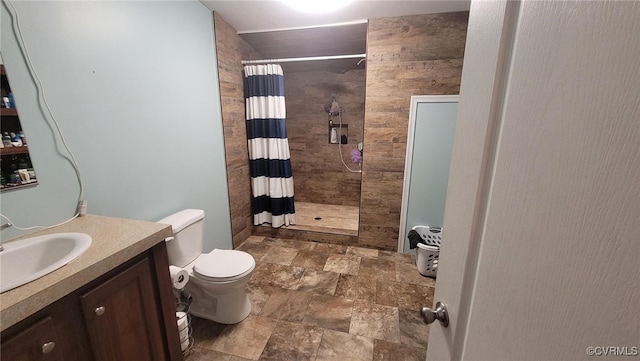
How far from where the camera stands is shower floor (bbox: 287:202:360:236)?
2978 millimetres

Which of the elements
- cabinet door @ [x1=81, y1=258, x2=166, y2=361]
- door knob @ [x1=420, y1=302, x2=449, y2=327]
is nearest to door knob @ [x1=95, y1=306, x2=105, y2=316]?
cabinet door @ [x1=81, y1=258, x2=166, y2=361]

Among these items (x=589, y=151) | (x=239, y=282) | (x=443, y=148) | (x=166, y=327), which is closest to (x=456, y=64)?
(x=443, y=148)

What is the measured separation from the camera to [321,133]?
12.4 feet

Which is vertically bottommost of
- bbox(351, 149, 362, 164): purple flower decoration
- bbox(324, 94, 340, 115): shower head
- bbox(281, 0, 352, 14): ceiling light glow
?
bbox(351, 149, 362, 164): purple flower decoration

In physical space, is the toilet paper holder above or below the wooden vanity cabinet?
below

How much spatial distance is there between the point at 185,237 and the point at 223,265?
1.06 feet

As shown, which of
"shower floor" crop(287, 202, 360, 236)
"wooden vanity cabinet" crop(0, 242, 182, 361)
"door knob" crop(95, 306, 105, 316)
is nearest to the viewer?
"wooden vanity cabinet" crop(0, 242, 182, 361)

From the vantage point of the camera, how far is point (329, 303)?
74.0 inches

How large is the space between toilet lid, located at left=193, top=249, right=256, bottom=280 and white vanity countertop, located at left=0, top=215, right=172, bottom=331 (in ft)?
1.89

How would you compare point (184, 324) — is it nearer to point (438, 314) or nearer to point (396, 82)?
point (438, 314)

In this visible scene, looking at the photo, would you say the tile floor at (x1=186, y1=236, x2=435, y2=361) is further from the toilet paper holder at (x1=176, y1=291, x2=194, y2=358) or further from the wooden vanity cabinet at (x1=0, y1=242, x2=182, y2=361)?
the wooden vanity cabinet at (x1=0, y1=242, x2=182, y2=361)

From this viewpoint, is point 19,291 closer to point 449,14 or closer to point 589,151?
point 589,151

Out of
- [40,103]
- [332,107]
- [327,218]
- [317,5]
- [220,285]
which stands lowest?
[327,218]

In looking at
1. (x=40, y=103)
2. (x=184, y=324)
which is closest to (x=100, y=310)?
(x=184, y=324)
